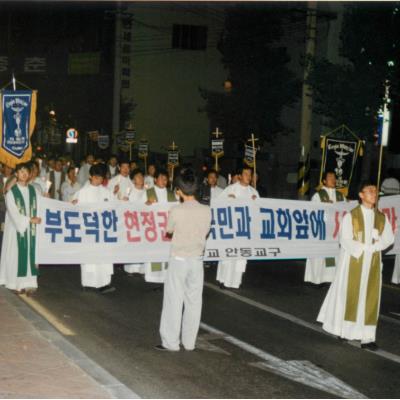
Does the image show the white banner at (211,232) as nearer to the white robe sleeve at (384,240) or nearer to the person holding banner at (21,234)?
the person holding banner at (21,234)

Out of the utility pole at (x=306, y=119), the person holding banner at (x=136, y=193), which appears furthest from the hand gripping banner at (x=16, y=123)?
the utility pole at (x=306, y=119)

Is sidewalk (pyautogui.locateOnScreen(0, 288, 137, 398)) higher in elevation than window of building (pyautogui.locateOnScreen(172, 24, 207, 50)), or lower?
lower

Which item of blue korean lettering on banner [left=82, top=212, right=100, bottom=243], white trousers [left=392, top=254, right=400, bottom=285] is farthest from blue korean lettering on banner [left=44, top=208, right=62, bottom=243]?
white trousers [left=392, top=254, right=400, bottom=285]

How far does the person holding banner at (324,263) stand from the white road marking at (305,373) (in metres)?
4.49

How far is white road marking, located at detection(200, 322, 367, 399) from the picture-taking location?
259 inches

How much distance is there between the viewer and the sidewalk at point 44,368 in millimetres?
5863

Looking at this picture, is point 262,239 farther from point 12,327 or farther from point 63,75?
point 63,75

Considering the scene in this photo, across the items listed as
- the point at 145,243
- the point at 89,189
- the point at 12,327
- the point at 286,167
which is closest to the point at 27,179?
the point at 89,189

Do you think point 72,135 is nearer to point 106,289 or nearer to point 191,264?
point 106,289

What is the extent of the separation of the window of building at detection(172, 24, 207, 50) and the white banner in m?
31.5

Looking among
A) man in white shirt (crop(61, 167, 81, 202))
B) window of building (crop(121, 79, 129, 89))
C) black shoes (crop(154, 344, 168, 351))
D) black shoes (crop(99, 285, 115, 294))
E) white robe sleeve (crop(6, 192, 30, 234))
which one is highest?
window of building (crop(121, 79, 129, 89))

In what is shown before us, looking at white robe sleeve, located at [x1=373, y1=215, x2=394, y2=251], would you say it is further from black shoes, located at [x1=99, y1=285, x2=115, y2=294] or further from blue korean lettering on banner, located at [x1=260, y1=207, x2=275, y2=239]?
black shoes, located at [x1=99, y1=285, x2=115, y2=294]

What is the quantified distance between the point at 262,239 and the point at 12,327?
4903 millimetres

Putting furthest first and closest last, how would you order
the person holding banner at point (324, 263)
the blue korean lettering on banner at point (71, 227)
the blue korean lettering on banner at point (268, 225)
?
the person holding banner at point (324, 263) < the blue korean lettering on banner at point (268, 225) < the blue korean lettering on banner at point (71, 227)
